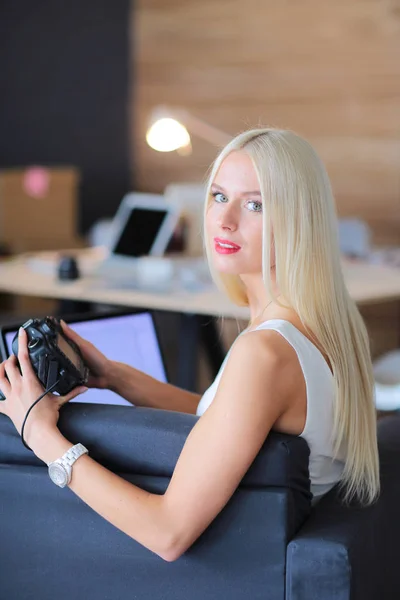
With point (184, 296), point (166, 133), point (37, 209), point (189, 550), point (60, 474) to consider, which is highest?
point (166, 133)

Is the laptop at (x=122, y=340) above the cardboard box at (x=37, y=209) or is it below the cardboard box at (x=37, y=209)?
above

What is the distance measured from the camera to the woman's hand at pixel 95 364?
180 cm

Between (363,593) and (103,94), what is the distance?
493cm

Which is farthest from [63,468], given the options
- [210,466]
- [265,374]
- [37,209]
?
[37,209]

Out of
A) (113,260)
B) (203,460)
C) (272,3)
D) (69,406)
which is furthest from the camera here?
(272,3)

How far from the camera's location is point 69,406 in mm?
1554

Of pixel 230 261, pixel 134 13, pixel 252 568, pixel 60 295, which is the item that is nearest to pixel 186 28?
pixel 134 13

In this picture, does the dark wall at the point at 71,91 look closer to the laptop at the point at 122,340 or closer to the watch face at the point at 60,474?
the laptop at the point at 122,340

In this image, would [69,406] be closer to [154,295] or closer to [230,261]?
[230,261]

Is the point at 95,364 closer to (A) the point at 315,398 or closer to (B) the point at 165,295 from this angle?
Answer: (A) the point at 315,398

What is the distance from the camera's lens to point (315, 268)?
5.06 feet

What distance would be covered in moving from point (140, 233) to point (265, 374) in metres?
2.51

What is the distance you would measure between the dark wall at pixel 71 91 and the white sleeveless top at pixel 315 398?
461 cm

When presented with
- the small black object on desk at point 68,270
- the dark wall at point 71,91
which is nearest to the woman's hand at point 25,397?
the small black object on desk at point 68,270
